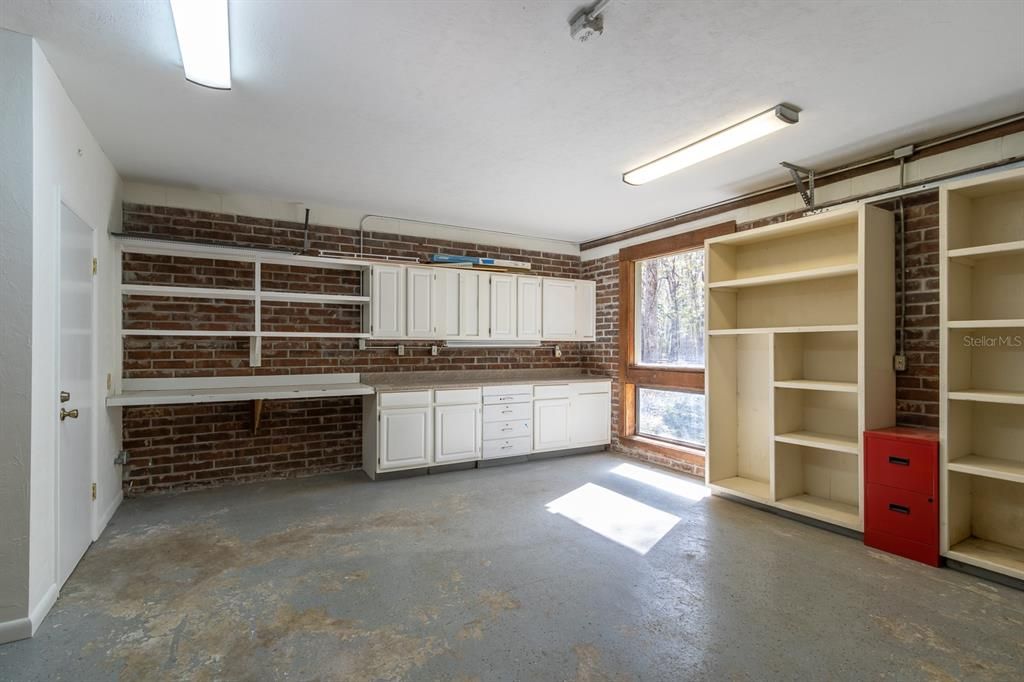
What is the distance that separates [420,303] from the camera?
518cm

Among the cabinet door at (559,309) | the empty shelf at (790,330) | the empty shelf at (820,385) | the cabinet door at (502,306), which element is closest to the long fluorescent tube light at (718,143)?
the empty shelf at (790,330)

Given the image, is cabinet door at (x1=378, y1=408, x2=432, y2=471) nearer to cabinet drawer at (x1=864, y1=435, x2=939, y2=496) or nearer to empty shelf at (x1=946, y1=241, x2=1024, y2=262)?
cabinet drawer at (x1=864, y1=435, x2=939, y2=496)

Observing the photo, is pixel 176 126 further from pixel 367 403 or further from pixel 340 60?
pixel 367 403

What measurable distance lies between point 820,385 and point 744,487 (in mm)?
1159

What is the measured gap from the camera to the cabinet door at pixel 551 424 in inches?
222

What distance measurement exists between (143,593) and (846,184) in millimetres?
5353

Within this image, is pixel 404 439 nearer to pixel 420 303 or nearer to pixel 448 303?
pixel 420 303

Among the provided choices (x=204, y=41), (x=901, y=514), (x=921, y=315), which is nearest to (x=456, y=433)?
(x=901, y=514)

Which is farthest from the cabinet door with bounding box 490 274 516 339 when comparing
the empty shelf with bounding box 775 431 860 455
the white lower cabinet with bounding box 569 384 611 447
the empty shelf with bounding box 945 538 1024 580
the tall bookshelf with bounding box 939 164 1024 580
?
the empty shelf with bounding box 945 538 1024 580

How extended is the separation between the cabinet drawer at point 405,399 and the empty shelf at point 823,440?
3.17 metres

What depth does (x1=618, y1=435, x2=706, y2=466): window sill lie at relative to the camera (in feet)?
16.5

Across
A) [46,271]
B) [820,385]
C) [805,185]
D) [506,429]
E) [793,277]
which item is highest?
[805,185]

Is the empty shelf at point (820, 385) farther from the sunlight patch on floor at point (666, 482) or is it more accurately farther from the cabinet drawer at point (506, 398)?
the cabinet drawer at point (506, 398)

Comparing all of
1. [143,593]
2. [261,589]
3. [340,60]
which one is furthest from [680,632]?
[340,60]
